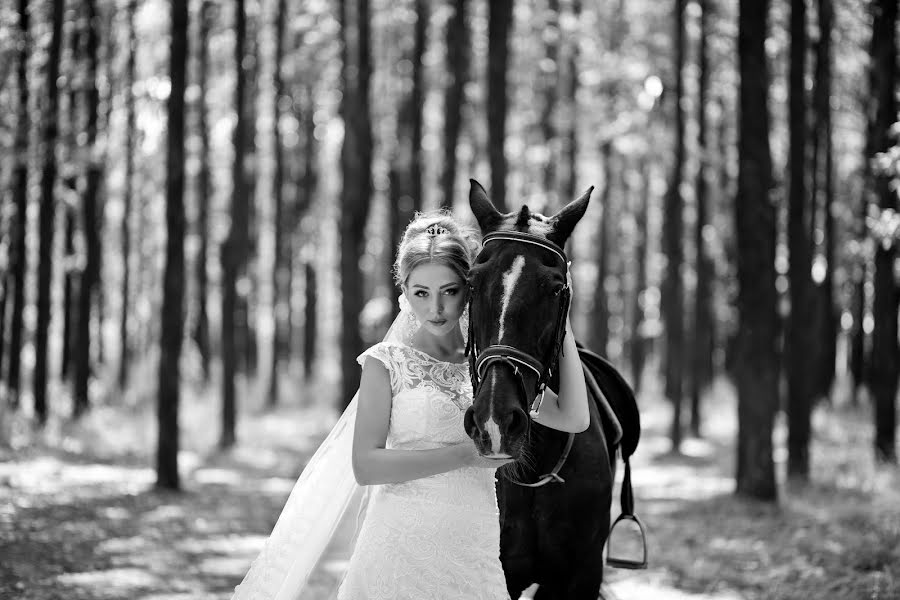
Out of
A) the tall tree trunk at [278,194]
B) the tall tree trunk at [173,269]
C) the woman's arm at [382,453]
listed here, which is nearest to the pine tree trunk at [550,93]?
the tall tree trunk at [278,194]

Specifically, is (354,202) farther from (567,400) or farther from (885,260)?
(567,400)

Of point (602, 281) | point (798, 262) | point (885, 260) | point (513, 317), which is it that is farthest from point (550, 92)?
point (513, 317)

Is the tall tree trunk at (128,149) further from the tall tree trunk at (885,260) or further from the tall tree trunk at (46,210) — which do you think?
the tall tree trunk at (885,260)

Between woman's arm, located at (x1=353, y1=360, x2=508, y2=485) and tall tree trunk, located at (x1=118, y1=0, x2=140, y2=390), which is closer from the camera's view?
woman's arm, located at (x1=353, y1=360, x2=508, y2=485)

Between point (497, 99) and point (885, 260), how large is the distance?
21.8ft

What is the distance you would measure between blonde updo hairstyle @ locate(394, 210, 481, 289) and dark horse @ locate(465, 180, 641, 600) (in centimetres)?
9

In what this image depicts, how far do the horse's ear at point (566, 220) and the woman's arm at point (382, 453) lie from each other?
3.15ft

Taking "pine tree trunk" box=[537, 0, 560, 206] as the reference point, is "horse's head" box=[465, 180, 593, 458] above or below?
below

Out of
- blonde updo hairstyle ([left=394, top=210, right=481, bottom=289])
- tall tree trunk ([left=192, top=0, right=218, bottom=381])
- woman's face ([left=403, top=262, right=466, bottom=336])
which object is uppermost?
tall tree trunk ([left=192, top=0, right=218, bottom=381])

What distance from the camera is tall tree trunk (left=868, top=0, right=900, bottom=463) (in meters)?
13.2

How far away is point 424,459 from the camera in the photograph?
10.7 feet

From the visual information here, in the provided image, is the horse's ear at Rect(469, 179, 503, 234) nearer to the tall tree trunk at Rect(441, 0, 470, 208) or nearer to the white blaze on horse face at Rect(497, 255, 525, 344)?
the white blaze on horse face at Rect(497, 255, 525, 344)

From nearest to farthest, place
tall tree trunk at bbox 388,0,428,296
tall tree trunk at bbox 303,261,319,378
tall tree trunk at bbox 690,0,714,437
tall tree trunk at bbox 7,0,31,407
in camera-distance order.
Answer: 1. tall tree trunk at bbox 7,0,31,407
2. tall tree trunk at bbox 690,0,714,437
3. tall tree trunk at bbox 388,0,428,296
4. tall tree trunk at bbox 303,261,319,378

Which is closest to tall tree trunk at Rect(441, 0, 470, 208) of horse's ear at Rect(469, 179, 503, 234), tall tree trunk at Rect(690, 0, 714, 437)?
tall tree trunk at Rect(690, 0, 714, 437)
